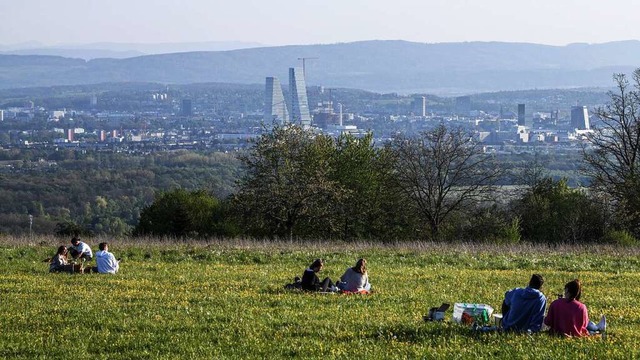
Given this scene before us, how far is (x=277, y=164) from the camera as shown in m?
59.4

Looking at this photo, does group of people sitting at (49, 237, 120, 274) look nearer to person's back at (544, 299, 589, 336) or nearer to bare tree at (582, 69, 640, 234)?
person's back at (544, 299, 589, 336)

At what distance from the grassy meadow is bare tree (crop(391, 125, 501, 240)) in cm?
2670

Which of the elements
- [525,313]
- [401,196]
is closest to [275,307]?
[525,313]

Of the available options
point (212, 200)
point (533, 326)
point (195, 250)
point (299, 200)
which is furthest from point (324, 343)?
point (212, 200)

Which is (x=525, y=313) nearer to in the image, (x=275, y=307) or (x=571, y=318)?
(x=571, y=318)

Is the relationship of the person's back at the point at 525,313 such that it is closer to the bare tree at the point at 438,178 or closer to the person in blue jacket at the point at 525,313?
the person in blue jacket at the point at 525,313

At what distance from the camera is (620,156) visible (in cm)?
6019

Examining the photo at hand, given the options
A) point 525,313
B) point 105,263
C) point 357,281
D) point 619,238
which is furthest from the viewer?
point 619,238

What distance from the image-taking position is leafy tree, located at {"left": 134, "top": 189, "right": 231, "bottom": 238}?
203ft

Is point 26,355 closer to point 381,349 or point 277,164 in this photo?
point 381,349

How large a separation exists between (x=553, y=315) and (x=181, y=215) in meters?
47.1

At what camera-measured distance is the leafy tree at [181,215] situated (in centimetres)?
6191

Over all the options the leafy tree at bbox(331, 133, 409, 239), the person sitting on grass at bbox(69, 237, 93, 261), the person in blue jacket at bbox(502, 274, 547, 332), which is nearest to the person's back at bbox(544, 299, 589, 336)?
the person in blue jacket at bbox(502, 274, 547, 332)

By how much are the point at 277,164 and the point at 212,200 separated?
5987 millimetres
